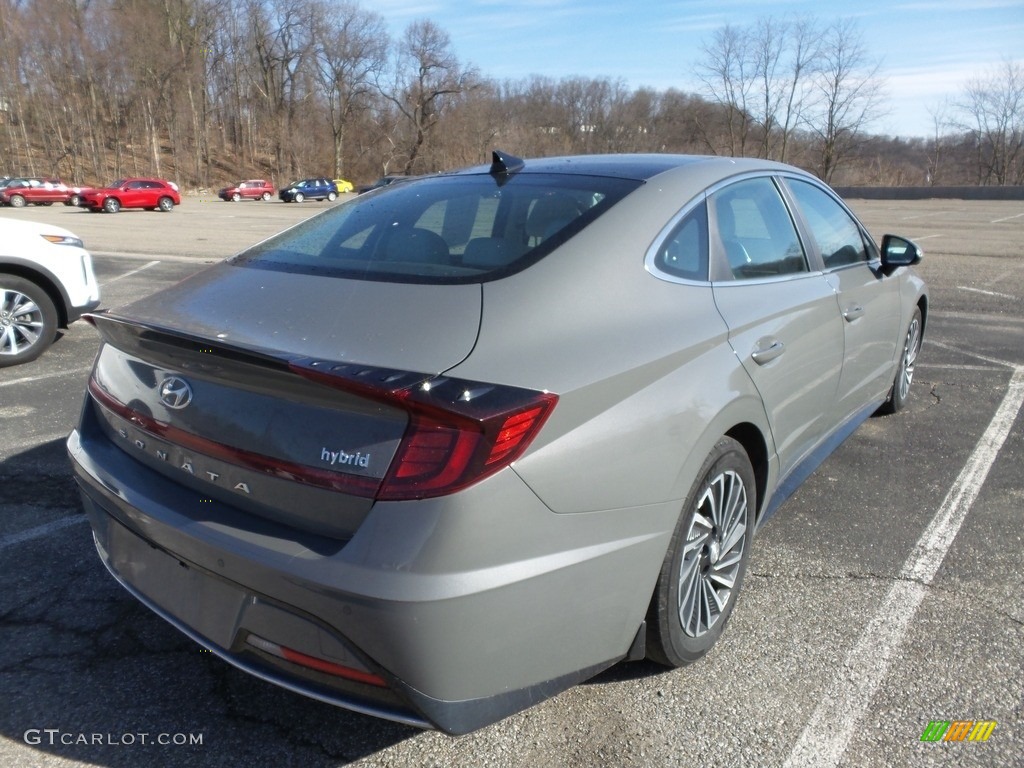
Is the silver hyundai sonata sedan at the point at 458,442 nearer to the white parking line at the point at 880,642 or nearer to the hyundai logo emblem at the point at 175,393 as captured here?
the hyundai logo emblem at the point at 175,393

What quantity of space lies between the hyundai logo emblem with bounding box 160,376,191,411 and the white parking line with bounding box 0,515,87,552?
1.79 metres

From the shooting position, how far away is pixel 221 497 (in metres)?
2.19

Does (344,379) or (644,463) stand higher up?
(344,379)

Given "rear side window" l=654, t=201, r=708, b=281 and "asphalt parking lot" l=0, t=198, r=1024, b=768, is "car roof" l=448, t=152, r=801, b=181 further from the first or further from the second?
"asphalt parking lot" l=0, t=198, r=1024, b=768

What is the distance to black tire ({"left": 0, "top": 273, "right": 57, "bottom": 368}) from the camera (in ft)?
21.2

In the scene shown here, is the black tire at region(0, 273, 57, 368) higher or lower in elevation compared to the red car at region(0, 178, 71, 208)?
lower

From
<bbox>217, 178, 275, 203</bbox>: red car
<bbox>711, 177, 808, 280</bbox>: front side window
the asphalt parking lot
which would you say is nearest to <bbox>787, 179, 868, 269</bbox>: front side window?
<bbox>711, 177, 808, 280</bbox>: front side window

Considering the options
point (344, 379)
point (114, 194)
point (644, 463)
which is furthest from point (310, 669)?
point (114, 194)

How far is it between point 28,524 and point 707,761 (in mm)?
3136

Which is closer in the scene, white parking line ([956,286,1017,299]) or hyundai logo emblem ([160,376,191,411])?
hyundai logo emblem ([160,376,191,411])

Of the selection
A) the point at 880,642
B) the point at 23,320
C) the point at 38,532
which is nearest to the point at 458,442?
the point at 880,642

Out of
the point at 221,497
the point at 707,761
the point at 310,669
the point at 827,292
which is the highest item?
the point at 827,292

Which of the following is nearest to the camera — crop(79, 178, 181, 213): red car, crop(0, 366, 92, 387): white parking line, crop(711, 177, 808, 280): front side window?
crop(711, 177, 808, 280): front side window

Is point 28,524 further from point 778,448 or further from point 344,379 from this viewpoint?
point 778,448
